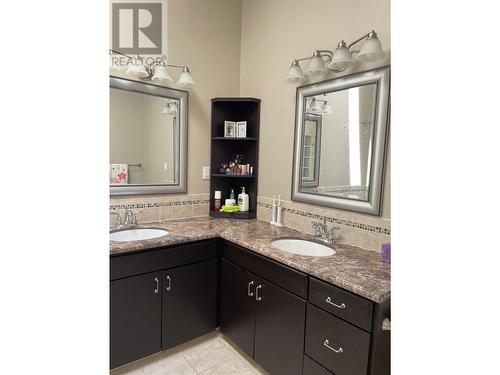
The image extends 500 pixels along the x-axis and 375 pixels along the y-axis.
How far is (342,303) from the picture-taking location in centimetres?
128

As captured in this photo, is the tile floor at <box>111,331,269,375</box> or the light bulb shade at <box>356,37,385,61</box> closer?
the light bulb shade at <box>356,37,385,61</box>

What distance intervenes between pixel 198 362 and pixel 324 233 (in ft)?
3.96

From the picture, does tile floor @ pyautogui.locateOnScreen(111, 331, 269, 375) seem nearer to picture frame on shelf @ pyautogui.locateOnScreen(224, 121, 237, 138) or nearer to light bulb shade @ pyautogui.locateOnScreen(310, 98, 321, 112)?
picture frame on shelf @ pyautogui.locateOnScreen(224, 121, 237, 138)

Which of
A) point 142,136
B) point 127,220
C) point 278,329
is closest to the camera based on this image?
point 278,329

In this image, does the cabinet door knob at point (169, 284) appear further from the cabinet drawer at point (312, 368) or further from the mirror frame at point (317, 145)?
the mirror frame at point (317, 145)

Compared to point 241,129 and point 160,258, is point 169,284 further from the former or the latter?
point 241,129

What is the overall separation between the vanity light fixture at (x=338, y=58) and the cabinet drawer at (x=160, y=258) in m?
1.32

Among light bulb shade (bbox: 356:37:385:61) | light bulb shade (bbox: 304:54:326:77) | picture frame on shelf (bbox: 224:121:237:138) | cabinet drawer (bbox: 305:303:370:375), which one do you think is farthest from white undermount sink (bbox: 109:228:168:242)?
light bulb shade (bbox: 356:37:385:61)

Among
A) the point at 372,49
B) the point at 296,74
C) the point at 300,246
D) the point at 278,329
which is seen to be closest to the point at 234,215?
the point at 300,246

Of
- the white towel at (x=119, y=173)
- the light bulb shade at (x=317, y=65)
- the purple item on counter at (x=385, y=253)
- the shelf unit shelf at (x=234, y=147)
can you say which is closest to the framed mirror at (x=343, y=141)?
the light bulb shade at (x=317, y=65)

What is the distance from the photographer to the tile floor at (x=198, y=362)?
5.95 feet

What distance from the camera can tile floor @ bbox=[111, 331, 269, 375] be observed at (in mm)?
1815
